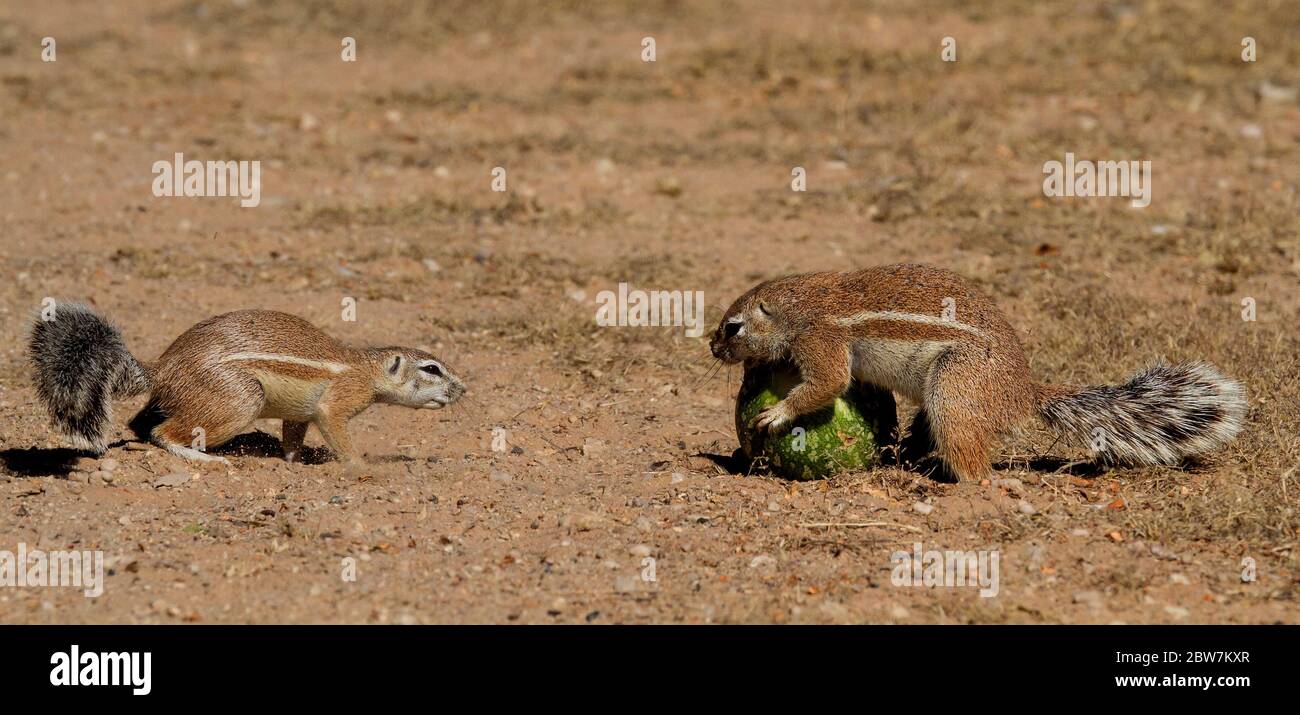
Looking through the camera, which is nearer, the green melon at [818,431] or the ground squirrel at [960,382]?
the ground squirrel at [960,382]

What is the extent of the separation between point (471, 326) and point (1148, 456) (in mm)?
4174

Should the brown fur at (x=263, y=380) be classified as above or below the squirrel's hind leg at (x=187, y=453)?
above

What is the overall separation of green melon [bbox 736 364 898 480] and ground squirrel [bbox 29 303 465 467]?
174 cm

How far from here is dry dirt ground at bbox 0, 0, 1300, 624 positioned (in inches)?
213

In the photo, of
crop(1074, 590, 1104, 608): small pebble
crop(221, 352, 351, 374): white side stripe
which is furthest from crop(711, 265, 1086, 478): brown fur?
crop(221, 352, 351, 374): white side stripe

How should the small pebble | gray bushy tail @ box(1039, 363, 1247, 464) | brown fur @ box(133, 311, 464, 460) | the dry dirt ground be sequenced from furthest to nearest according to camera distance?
brown fur @ box(133, 311, 464, 460) < gray bushy tail @ box(1039, 363, 1247, 464) < the dry dirt ground < the small pebble

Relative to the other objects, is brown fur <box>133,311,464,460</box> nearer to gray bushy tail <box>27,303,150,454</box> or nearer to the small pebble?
gray bushy tail <box>27,303,150,454</box>

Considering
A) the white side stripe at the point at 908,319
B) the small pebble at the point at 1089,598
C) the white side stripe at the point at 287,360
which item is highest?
the white side stripe at the point at 908,319

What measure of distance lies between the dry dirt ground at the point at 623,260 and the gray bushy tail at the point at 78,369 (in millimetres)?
261

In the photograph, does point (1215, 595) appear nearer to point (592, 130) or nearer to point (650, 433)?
point (650, 433)

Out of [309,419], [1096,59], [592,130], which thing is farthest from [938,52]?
[309,419]

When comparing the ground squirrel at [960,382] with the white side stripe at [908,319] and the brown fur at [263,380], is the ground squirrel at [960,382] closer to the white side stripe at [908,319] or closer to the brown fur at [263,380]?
the white side stripe at [908,319]

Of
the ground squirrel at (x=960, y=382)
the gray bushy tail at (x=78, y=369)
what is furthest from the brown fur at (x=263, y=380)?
the ground squirrel at (x=960, y=382)

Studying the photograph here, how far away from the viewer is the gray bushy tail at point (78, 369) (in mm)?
6293
